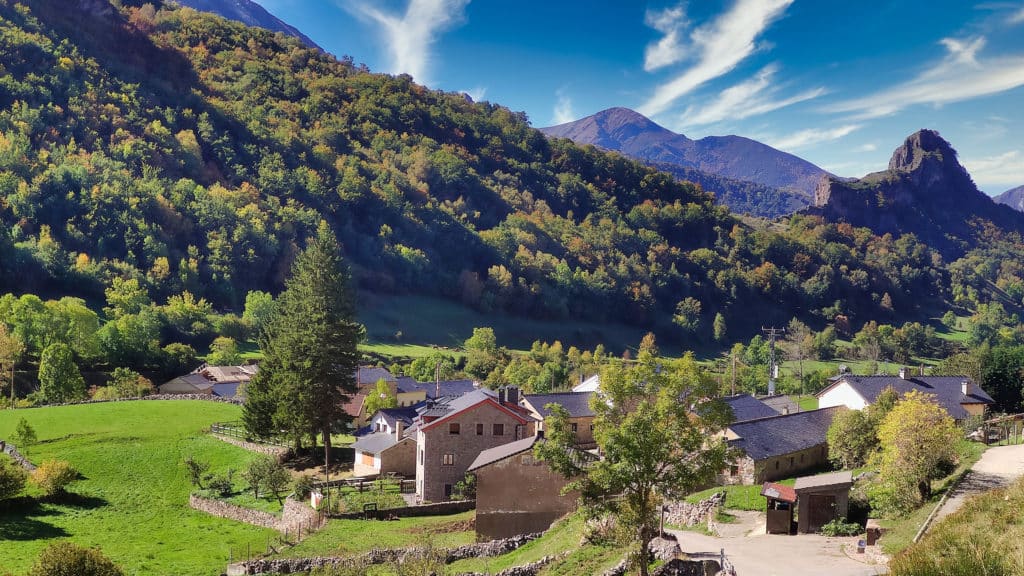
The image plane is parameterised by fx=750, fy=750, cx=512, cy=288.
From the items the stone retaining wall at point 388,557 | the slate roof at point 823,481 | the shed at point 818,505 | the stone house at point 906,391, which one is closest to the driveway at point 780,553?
the shed at point 818,505

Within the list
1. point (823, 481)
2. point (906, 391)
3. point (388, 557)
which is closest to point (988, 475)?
point (823, 481)

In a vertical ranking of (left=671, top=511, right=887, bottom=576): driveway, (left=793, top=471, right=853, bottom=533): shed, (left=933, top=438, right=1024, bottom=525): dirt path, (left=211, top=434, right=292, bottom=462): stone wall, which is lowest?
(left=211, top=434, right=292, bottom=462): stone wall

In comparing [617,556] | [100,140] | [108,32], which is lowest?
[617,556]

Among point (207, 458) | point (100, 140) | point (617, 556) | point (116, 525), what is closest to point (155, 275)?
point (100, 140)

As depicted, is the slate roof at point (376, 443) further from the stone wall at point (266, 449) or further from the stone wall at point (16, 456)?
the stone wall at point (16, 456)

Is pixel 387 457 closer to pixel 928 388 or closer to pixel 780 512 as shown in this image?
pixel 780 512

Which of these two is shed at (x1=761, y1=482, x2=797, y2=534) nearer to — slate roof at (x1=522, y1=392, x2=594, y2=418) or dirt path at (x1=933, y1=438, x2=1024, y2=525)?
dirt path at (x1=933, y1=438, x2=1024, y2=525)

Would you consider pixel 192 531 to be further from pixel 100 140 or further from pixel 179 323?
pixel 100 140

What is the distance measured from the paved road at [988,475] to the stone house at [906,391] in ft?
59.1

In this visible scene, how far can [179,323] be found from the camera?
100000 millimetres

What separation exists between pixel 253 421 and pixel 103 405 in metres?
18.6

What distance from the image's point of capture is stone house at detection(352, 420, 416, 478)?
43719mm

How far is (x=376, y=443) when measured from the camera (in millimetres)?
45844

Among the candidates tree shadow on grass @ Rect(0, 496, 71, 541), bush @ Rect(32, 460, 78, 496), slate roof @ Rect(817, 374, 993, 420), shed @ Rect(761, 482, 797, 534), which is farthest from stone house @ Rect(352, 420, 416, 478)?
slate roof @ Rect(817, 374, 993, 420)
